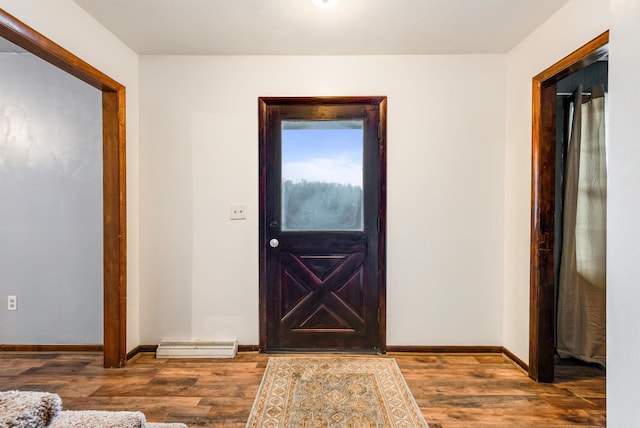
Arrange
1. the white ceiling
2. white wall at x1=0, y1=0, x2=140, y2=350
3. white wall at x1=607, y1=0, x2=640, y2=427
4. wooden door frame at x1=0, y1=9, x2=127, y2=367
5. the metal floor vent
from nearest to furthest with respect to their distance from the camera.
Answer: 1. white wall at x1=607, y1=0, x2=640, y2=427
2. white wall at x1=0, y1=0, x2=140, y2=350
3. the white ceiling
4. wooden door frame at x1=0, y1=9, x2=127, y2=367
5. the metal floor vent

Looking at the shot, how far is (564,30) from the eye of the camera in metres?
2.19

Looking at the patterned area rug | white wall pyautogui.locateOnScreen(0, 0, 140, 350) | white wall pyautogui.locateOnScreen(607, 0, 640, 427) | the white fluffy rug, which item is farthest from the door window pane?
the white fluffy rug

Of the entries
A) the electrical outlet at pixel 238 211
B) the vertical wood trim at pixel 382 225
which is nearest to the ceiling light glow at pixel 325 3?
the vertical wood trim at pixel 382 225

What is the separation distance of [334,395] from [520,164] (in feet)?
6.94

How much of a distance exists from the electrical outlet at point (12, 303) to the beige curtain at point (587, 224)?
4.32m

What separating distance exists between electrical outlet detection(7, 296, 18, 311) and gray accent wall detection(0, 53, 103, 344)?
1.2 inches

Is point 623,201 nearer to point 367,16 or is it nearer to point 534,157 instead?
point 534,157

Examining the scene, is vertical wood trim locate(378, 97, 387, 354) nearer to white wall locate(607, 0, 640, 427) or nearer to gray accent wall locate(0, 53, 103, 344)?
white wall locate(607, 0, 640, 427)

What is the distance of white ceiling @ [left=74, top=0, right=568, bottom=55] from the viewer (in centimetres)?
218

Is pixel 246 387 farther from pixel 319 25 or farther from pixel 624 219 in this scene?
pixel 319 25

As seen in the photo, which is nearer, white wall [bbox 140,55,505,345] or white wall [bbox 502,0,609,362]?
white wall [bbox 502,0,609,362]

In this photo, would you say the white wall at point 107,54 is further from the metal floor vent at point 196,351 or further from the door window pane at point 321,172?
the door window pane at point 321,172

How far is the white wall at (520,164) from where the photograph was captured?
2337 mm

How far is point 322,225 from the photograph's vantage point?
2.91 m
